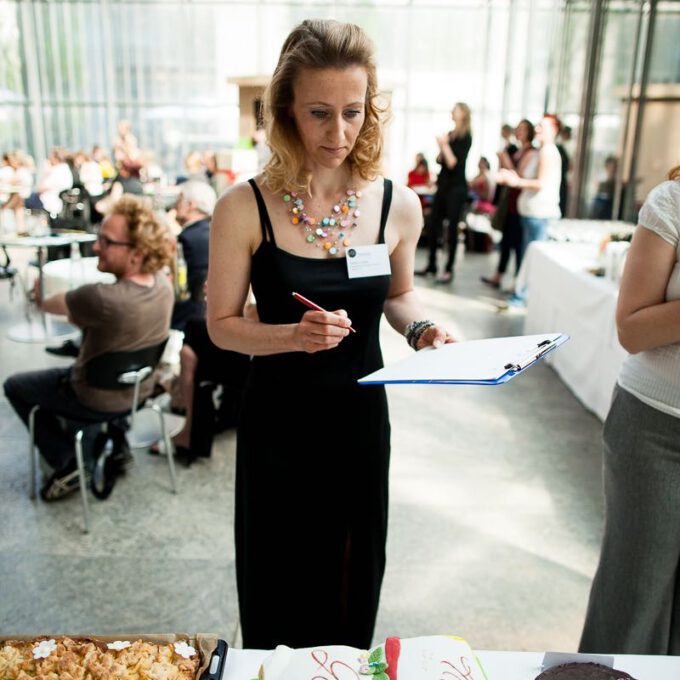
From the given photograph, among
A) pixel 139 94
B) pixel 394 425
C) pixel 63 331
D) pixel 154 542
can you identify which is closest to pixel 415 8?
pixel 139 94

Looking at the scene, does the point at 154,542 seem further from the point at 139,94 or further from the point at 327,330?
→ the point at 139,94

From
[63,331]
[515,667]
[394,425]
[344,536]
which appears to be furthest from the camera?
[63,331]

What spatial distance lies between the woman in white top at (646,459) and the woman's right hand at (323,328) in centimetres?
60

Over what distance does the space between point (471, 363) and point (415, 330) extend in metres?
0.33

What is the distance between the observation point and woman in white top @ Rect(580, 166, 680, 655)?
1.35 meters

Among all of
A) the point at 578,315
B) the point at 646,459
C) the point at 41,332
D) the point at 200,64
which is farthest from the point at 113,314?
the point at 200,64

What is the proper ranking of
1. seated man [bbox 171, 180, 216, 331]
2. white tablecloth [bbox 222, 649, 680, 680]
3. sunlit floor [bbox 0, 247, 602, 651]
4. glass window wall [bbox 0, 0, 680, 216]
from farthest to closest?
glass window wall [bbox 0, 0, 680, 216] < seated man [bbox 171, 180, 216, 331] < sunlit floor [bbox 0, 247, 602, 651] < white tablecloth [bbox 222, 649, 680, 680]

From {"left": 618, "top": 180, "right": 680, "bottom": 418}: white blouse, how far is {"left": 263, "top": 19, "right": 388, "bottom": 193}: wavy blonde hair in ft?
1.78

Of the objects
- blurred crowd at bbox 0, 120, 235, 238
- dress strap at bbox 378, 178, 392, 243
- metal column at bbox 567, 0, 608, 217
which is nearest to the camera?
dress strap at bbox 378, 178, 392, 243

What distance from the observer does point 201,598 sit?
2350mm

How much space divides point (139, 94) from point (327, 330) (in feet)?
51.0

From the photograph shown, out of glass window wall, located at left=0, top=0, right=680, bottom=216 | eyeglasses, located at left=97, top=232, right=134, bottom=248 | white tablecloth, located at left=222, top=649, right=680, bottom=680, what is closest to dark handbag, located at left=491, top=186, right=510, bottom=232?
eyeglasses, located at left=97, top=232, right=134, bottom=248

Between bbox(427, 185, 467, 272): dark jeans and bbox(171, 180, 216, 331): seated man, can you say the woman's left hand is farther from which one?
bbox(427, 185, 467, 272): dark jeans

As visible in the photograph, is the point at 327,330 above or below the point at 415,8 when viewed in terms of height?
below
